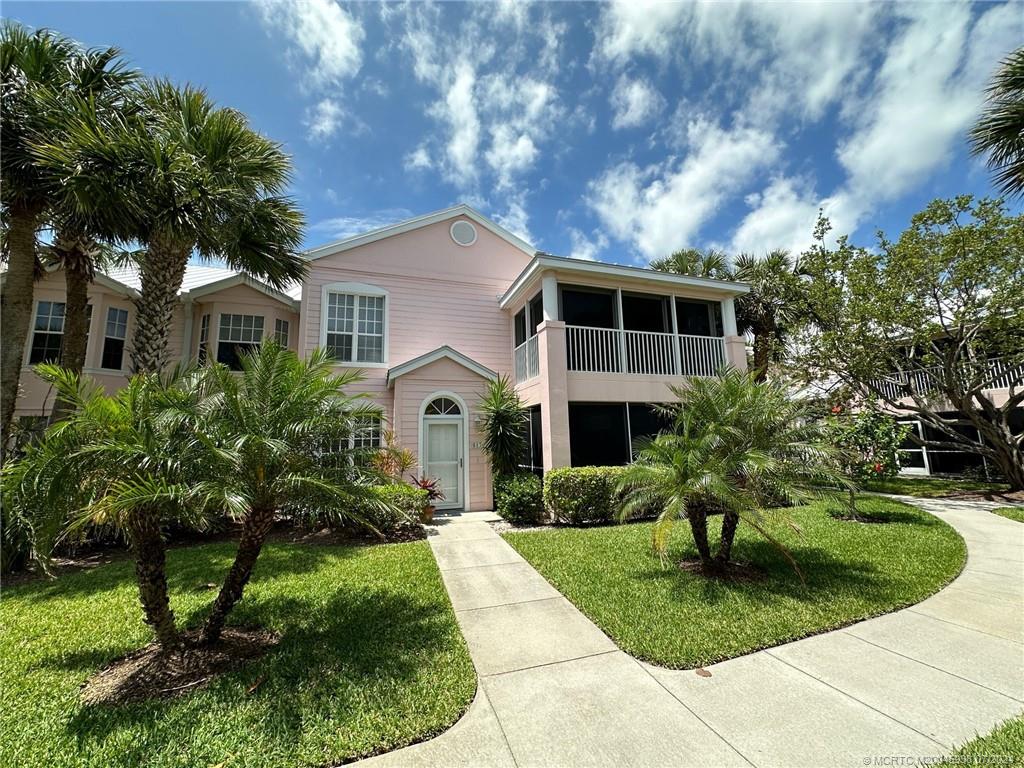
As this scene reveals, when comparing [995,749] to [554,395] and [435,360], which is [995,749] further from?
[435,360]

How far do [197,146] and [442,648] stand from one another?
410 inches

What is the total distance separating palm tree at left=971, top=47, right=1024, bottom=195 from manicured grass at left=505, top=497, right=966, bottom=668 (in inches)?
295

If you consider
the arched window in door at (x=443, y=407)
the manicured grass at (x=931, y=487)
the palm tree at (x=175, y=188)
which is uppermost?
the palm tree at (x=175, y=188)

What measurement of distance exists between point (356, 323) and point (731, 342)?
11.4 meters

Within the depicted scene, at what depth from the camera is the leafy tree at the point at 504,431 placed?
1084cm

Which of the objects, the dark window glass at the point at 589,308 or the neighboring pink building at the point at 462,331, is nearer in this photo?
the neighboring pink building at the point at 462,331

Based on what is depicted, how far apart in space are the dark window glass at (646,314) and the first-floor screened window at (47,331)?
16.2 m

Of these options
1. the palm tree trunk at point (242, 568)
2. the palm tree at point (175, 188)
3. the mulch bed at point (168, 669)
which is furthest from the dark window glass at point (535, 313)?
the mulch bed at point (168, 669)

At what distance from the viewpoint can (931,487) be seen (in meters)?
13.8

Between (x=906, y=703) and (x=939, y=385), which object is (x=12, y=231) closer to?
(x=906, y=703)

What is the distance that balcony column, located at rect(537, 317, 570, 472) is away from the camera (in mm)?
10047

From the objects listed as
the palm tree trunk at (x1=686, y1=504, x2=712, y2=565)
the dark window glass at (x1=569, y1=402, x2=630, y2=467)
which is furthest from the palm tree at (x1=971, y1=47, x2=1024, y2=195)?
the palm tree trunk at (x1=686, y1=504, x2=712, y2=565)

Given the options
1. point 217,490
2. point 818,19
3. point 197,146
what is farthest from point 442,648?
point 818,19

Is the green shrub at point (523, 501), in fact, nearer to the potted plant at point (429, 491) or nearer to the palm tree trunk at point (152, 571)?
the potted plant at point (429, 491)
